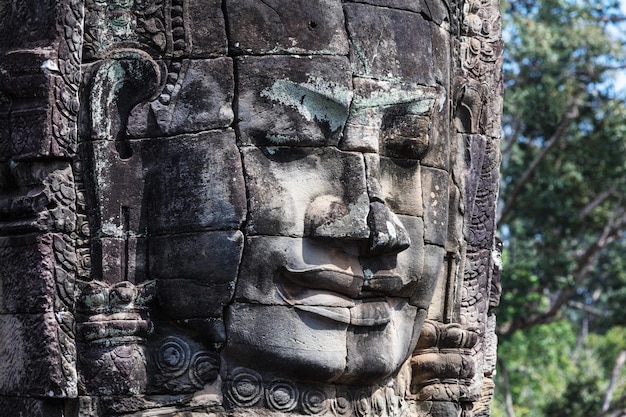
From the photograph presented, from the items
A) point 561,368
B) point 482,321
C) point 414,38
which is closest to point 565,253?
point 561,368

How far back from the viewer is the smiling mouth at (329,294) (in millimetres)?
7044

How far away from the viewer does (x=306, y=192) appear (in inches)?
279

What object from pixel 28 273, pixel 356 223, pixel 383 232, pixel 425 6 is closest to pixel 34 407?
pixel 28 273

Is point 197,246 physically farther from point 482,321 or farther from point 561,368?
point 561,368

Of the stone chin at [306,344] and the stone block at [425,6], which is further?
the stone block at [425,6]

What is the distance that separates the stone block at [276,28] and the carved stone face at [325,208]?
0.19 ft

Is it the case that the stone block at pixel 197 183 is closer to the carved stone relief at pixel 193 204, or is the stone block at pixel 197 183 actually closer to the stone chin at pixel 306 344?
the carved stone relief at pixel 193 204

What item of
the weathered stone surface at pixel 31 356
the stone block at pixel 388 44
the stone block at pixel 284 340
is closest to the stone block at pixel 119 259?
the weathered stone surface at pixel 31 356

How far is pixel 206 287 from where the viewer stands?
7.03m

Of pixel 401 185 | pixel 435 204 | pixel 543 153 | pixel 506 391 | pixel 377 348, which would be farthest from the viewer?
pixel 506 391

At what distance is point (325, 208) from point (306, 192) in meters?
0.14

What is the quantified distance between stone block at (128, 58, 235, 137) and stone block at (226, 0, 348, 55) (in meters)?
0.16

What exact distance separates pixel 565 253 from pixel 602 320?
225 centimetres

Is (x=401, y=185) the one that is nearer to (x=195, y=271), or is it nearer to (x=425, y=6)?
(x=425, y=6)
